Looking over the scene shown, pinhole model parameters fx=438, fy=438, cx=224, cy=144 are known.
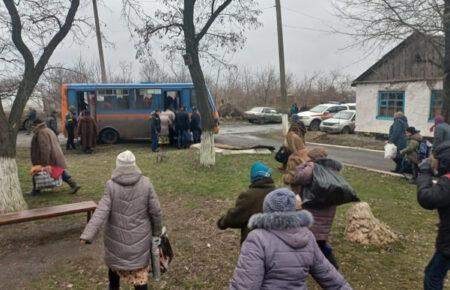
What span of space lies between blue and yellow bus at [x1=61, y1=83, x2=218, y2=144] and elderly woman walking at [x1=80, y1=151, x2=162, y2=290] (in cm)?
1356

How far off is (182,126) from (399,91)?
→ 1253cm

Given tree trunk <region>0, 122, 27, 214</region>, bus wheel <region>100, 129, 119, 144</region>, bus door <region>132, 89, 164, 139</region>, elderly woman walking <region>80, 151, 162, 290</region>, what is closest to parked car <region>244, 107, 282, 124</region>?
bus door <region>132, 89, 164, 139</region>

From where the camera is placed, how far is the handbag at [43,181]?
8516 mm

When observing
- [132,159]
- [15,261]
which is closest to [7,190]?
[15,261]

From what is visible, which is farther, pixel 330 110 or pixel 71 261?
pixel 330 110

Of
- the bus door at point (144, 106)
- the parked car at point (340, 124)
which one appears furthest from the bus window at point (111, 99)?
the parked car at point (340, 124)

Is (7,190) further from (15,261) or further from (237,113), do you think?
(237,113)

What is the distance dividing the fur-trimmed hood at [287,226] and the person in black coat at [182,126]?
43.0 feet

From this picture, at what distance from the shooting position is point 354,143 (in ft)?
65.7

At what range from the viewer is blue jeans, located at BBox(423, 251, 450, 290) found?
379cm

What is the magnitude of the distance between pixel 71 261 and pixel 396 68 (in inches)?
827

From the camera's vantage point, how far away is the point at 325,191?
4.43m

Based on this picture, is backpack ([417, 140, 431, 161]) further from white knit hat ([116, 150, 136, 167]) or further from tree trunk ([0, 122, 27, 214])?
tree trunk ([0, 122, 27, 214])

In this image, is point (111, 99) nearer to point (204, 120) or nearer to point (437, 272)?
point (204, 120)
